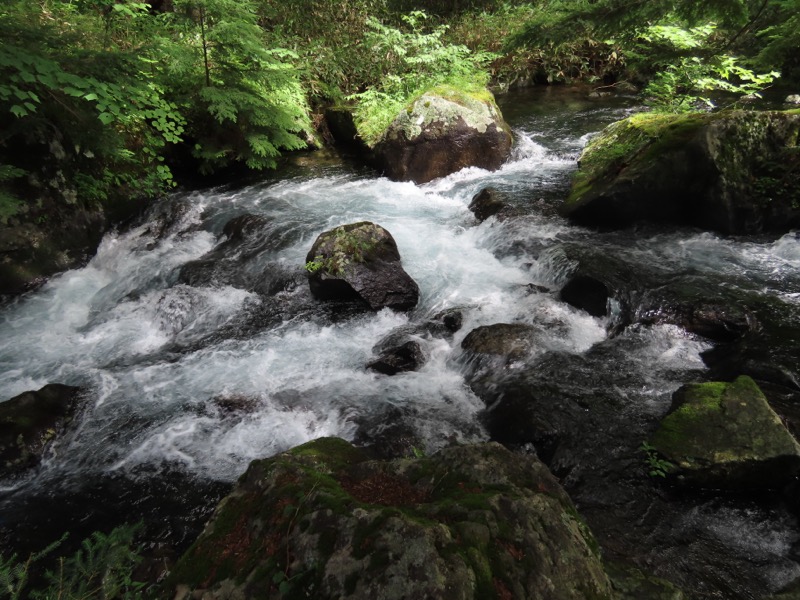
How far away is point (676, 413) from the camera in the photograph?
12.9 ft

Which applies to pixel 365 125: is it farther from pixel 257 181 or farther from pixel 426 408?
pixel 426 408

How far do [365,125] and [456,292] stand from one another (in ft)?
22.2

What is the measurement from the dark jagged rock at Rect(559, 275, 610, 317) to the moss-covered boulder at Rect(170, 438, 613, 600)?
3888mm

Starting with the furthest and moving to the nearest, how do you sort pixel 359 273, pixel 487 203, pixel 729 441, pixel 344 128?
1. pixel 344 128
2. pixel 487 203
3. pixel 359 273
4. pixel 729 441

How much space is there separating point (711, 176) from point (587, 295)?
2.90m

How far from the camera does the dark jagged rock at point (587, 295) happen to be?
5969 millimetres

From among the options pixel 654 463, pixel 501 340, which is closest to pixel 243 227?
pixel 501 340

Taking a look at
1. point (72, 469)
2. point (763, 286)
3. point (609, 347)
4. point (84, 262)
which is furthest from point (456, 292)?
point (84, 262)

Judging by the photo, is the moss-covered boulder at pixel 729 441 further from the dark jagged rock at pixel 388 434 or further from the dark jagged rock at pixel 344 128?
the dark jagged rock at pixel 344 128

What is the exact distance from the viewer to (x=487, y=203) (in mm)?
8836

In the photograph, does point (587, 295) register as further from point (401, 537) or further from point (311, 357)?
point (401, 537)

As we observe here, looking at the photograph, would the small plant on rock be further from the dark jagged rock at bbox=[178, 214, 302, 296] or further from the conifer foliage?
the conifer foliage

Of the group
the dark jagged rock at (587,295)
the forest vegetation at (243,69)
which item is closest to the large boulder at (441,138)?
the forest vegetation at (243,69)

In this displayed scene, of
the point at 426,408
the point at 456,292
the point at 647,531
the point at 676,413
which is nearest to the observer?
the point at 647,531
